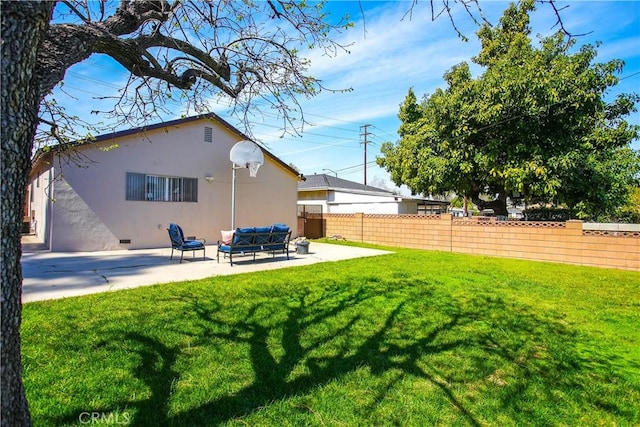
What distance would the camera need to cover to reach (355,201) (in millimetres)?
23828

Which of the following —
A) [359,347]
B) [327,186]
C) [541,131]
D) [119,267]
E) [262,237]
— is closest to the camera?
[359,347]

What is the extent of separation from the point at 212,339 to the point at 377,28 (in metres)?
4.04

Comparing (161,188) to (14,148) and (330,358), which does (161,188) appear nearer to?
(330,358)

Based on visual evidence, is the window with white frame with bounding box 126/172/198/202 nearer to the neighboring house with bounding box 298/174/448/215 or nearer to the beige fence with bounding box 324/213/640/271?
the beige fence with bounding box 324/213/640/271

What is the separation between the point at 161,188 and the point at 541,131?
1470 cm

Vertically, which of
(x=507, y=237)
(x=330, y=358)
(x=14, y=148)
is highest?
(x=14, y=148)

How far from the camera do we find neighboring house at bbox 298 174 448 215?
23.2 metres

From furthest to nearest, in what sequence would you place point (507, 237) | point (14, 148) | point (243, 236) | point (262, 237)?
point (507, 237) → point (262, 237) → point (243, 236) → point (14, 148)

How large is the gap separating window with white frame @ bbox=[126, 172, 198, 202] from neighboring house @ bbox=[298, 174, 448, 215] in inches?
383

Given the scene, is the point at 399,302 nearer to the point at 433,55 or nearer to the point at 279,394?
the point at 279,394

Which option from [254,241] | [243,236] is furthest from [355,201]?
[243,236]

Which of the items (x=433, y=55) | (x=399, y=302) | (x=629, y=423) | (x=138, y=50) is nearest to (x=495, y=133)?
(x=433, y=55)

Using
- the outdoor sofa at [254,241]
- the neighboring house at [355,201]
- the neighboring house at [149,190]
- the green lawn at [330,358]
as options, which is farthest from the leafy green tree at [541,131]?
the outdoor sofa at [254,241]

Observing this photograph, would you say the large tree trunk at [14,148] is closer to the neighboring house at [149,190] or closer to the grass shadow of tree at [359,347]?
the grass shadow of tree at [359,347]
